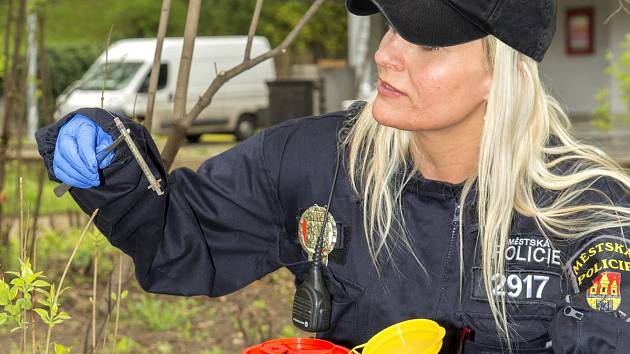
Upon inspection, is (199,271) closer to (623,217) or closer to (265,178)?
(265,178)

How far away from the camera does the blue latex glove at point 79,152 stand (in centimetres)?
206

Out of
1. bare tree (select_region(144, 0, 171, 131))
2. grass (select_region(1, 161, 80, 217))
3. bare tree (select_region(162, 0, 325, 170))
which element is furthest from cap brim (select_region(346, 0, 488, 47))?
grass (select_region(1, 161, 80, 217))

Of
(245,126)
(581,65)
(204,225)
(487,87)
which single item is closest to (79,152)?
(204,225)

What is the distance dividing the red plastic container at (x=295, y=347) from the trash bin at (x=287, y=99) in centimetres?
856

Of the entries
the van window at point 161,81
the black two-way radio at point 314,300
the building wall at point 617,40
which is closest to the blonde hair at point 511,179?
the black two-way radio at point 314,300

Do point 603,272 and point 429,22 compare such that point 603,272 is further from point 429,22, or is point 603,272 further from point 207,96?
point 207,96

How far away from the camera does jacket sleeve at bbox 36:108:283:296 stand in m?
2.29

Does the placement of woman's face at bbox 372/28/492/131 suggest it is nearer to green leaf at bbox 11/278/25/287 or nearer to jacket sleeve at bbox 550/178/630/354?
jacket sleeve at bbox 550/178/630/354

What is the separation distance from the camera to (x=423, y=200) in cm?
238

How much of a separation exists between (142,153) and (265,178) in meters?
0.34

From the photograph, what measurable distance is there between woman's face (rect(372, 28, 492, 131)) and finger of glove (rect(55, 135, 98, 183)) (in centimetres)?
57

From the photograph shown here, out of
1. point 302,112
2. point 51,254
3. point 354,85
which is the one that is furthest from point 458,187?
point 354,85

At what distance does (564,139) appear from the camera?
2383 millimetres

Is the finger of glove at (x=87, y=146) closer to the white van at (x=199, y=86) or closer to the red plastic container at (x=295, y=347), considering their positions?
the red plastic container at (x=295, y=347)
